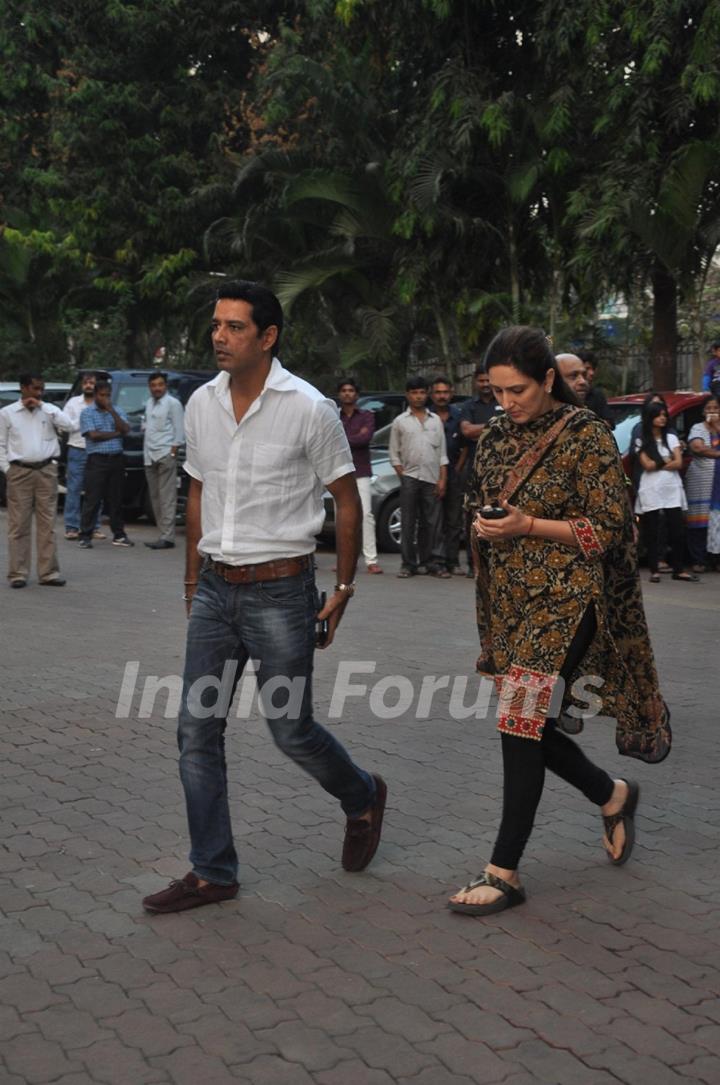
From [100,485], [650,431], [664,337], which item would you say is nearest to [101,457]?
[100,485]

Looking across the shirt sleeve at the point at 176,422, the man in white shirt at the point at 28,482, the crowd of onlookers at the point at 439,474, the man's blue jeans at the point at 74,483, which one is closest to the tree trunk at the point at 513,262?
the crowd of onlookers at the point at 439,474

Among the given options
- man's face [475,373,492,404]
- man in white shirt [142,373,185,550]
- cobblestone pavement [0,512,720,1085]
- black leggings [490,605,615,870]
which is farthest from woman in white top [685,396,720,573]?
black leggings [490,605,615,870]

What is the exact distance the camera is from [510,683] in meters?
4.43

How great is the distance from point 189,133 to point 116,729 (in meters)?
21.5

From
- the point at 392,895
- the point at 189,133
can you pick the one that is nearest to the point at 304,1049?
the point at 392,895

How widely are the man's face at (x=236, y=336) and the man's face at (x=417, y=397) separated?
8.90m

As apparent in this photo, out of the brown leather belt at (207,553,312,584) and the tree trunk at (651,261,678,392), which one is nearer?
→ the brown leather belt at (207,553,312,584)

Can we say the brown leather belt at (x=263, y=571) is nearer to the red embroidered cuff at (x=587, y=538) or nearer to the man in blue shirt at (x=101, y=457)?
the red embroidered cuff at (x=587, y=538)

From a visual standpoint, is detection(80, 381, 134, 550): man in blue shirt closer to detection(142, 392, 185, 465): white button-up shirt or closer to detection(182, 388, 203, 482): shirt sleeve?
detection(142, 392, 185, 465): white button-up shirt

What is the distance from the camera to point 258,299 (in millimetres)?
4523

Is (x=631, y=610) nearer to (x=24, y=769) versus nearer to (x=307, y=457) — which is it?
(x=307, y=457)

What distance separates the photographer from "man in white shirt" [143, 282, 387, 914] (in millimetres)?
4512

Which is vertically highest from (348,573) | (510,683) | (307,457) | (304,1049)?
(307,457)

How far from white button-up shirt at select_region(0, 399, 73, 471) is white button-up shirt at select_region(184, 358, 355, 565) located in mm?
8386
